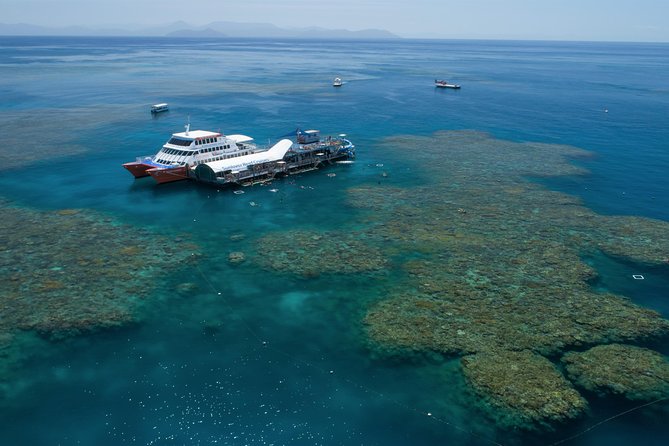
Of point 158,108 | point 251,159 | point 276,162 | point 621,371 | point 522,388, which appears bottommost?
point 522,388

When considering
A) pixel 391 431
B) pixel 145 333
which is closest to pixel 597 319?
pixel 391 431

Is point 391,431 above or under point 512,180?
under

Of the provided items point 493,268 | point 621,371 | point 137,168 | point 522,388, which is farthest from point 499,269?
point 137,168

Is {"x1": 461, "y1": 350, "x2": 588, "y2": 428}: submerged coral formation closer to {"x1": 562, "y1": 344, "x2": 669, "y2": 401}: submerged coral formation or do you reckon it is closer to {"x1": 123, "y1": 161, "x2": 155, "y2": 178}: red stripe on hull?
{"x1": 562, "y1": 344, "x2": 669, "y2": 401}: submerged coral formation

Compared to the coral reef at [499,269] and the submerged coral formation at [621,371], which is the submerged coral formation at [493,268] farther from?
the submerged coral formation at [621,371]

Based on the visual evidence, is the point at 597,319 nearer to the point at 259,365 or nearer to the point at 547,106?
the point at 259,365

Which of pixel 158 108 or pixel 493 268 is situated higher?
pixel 158 108

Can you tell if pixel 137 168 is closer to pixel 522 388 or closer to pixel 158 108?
pixel 158 108
